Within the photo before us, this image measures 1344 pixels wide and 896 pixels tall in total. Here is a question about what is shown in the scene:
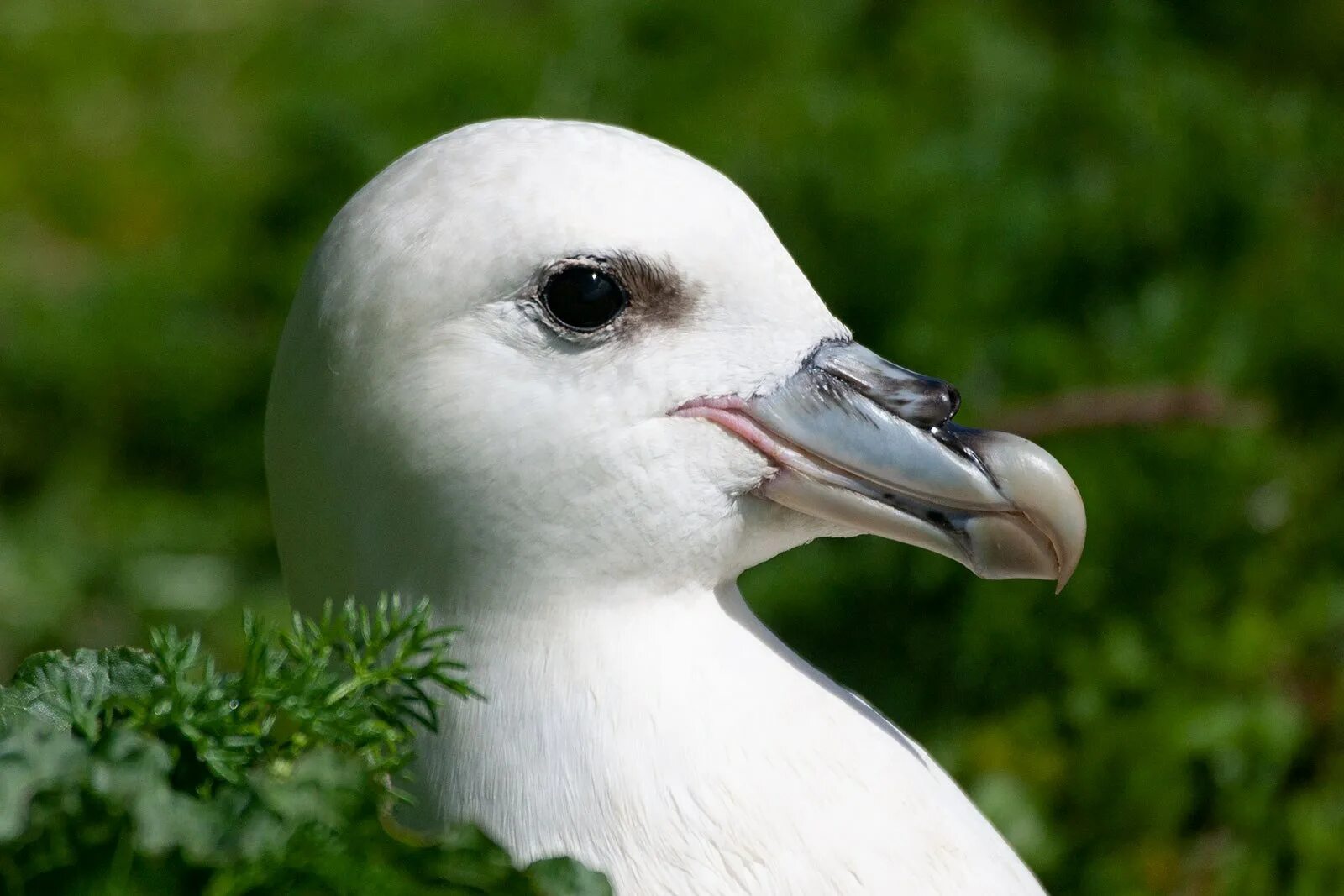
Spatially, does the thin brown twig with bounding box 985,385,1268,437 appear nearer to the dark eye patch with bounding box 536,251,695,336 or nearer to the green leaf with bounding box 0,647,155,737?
the dark eye patch with bounding box 536,251,695,336

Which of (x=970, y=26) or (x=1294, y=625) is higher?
(x=970, y=26)

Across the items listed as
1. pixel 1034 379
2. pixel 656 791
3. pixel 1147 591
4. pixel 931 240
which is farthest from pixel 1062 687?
pixel 656 791

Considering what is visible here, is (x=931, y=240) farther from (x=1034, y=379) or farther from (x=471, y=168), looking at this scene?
(x=471, y=168)

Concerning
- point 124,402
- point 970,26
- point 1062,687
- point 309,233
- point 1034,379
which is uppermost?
point 970,26

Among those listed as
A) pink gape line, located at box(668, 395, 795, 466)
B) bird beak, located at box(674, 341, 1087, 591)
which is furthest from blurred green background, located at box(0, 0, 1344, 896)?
pink gape line, located at box(668, 395, 795, 466)

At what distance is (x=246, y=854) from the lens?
1219 mm

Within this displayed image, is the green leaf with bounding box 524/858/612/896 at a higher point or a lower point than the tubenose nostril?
lower

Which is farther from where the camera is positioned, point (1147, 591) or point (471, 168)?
point (1147, 591)

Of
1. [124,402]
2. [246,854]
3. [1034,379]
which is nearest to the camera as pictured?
[246,854]

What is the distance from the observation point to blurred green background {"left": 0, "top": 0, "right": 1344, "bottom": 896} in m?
3.12

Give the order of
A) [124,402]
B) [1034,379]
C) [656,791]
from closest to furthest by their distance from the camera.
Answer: [656,791] < [1034,379] < [124,402]

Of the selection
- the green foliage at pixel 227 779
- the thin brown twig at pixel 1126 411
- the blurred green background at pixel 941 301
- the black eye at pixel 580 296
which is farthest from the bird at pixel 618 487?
the thin brown twig at pixel 1126 411

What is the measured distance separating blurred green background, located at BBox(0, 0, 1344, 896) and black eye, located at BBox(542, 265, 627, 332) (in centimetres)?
158

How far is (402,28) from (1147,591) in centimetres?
291
